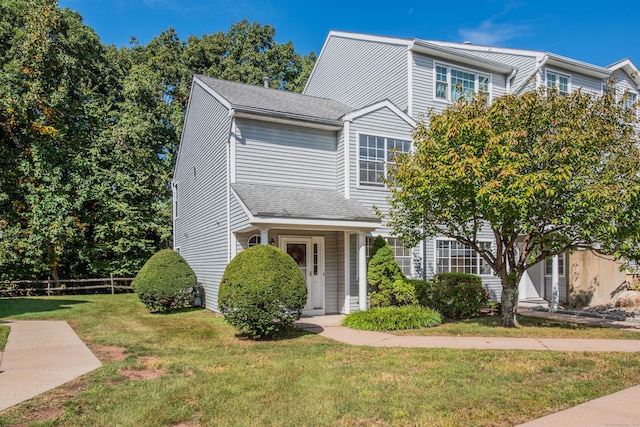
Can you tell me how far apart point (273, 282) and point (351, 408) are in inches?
163

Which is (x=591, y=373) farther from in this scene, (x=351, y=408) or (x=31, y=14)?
(x=31, y=14)

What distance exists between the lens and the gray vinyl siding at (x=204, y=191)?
13.0 meters

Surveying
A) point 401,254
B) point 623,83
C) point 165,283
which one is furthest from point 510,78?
point 165,283

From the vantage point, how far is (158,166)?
22.7 metres

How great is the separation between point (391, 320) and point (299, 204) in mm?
3735

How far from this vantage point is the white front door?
12664 millimetres

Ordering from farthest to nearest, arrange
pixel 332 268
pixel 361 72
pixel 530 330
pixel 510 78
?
1. pixel 361 72
2. pixel 510 78
3. pixel 332 268
4. pixel 530 330

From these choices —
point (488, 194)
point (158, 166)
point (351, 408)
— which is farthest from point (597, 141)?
point (158, 166)

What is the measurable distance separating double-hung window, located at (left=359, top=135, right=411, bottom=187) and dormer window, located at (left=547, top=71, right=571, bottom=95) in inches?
347

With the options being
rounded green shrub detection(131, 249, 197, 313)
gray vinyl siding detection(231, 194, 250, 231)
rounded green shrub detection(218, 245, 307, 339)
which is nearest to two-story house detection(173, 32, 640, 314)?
gray vinyl siding detection(231, 194, 250, 231)

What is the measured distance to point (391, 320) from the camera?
1033cm

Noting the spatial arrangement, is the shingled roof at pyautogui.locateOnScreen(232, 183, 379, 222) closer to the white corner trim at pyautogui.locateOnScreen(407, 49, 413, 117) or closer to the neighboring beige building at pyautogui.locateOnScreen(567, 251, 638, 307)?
the white corner trim at pyautogui.locateOnScreen(407, 49, 413, 117)

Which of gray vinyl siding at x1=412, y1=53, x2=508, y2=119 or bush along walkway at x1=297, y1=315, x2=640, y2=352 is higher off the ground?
gray vinyl siding at x1=412, y1=53, x2=508, y2=119

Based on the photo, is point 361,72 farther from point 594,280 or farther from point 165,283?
point 594,280
